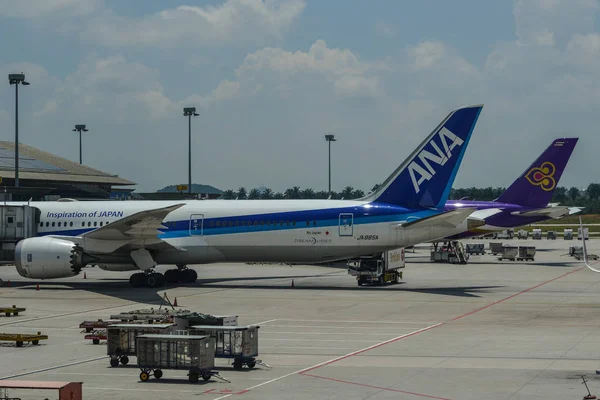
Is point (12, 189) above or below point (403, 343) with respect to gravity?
above

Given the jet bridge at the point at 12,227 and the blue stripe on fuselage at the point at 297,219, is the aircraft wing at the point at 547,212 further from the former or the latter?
the jet bridge at the point at 12,227

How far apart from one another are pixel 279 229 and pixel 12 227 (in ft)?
49.5

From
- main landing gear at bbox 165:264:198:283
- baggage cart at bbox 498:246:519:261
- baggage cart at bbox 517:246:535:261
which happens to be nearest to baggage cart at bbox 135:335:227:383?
main landing gear at bbox 165:264:198:283

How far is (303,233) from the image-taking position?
46.3 meters

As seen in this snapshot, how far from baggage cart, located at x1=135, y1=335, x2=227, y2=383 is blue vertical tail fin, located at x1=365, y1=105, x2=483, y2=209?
25951mm

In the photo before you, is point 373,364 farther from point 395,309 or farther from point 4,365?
point 395,309

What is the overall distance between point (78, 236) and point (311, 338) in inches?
900

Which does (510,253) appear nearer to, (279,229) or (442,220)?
(442,220)

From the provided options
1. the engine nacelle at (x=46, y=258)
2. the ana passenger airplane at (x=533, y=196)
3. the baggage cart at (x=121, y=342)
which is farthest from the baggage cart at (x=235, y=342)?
the ana passenger airplane at (x=533, y=196)

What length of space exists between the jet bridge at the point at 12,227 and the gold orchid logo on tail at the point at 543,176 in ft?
122

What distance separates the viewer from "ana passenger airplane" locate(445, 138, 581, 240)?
65.4m

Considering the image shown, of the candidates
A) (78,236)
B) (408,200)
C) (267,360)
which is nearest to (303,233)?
(408,200)

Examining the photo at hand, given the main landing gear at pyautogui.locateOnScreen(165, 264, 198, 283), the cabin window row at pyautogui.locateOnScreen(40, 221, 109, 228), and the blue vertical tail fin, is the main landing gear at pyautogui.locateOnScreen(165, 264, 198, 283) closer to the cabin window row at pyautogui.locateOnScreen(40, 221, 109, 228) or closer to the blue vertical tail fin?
the cabin window row at pyautogui.locateOnScreen(40, 221, 109, 228)

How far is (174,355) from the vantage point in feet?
70.1
